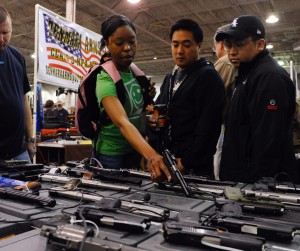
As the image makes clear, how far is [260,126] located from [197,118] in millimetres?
366

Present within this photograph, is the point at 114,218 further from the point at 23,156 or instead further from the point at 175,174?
the point at 23,156

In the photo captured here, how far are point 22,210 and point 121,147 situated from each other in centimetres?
88

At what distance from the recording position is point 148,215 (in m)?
0.97

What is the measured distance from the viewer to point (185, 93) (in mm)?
1937

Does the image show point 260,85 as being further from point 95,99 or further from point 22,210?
point 22,210

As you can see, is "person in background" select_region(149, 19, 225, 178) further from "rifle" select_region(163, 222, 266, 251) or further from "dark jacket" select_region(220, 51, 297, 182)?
"rifle" select_region(163, 222, 266, 251)

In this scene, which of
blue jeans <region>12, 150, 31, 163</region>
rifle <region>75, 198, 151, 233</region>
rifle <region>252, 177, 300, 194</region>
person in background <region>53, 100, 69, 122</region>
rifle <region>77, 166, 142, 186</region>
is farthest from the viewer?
person in background <region>53, 100, 69, 122</region>

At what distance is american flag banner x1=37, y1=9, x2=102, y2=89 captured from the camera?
3502 mm

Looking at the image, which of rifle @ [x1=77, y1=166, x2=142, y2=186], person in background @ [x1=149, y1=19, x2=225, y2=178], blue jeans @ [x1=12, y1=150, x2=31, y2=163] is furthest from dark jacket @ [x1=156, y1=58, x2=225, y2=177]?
blue jeans @ [x1=12, y1=150, x2=31, y2=163]

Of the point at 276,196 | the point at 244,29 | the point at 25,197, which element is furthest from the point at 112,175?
the point at 244,29

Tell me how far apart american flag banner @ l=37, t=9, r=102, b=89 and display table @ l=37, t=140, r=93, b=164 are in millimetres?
750

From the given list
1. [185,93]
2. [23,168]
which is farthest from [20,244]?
[185,93]

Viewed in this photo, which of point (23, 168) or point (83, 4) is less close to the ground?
point (83, 4)

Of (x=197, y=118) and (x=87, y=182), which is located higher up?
(x=197, y=118)
